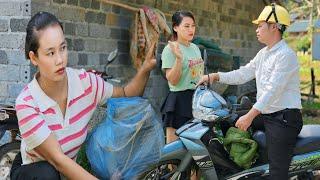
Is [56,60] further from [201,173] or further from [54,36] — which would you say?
[201,173]

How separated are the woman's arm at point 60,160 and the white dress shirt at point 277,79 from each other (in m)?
1.70

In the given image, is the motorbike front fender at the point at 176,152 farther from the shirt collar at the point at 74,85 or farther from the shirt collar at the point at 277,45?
the shirt collar at the point at 74,85

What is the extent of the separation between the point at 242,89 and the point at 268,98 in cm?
699

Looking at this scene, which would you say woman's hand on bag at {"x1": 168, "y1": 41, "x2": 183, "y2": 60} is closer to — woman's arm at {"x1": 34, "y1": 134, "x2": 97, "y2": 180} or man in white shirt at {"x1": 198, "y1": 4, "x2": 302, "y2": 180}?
man in white shirt at {"x1": 198, "y1": 4, "x2": 302, "y2": 180}

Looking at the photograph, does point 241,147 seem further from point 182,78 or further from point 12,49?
point 12,49

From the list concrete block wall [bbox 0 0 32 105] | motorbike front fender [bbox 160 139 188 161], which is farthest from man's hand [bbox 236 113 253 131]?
concrete block wall [bbox 0 0 32 105]

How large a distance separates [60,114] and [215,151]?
1541mm

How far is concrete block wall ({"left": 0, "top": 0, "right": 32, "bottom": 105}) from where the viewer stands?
5012 mm

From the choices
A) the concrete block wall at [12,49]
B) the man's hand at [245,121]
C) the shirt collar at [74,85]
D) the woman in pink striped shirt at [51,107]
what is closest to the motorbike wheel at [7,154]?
the concrete block wall at [12,49]

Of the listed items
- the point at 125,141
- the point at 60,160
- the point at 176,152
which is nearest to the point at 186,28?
the point at 176,152

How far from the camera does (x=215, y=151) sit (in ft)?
12.7

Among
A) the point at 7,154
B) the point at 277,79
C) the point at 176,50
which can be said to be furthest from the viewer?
the point at 176,50

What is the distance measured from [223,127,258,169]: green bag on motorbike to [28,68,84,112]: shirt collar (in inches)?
59.7

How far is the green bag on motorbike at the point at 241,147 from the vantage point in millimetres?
3896
